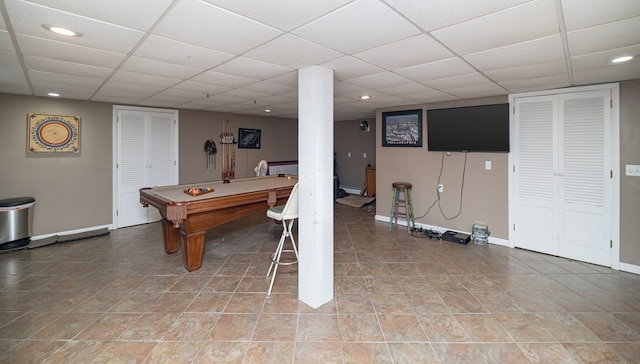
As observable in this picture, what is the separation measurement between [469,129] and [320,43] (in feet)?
10.9

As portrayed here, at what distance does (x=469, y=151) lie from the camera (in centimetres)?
459

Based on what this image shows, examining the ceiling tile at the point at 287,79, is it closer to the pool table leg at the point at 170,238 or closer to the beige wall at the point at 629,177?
the pool table leg at the point at 170,238

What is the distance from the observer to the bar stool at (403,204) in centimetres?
530

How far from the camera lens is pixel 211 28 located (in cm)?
194

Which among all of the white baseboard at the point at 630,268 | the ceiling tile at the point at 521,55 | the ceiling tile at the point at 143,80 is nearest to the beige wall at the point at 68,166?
the ceiling tile at the point at 143,80

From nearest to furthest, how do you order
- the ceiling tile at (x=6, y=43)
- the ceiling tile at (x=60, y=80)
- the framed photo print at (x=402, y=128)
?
the ceiling tile at (x=6, y=43), the ceiling tile at (x=60, y=80), the framed photo print at (x=402, y=128)

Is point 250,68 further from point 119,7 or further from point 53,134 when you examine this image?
point 53,134

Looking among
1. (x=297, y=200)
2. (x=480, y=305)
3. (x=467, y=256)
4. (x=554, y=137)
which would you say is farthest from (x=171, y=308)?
(x=554, y=137)

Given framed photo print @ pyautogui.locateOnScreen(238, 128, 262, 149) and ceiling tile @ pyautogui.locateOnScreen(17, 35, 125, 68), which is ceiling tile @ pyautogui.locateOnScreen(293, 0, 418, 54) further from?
framed photo print @ pyautogui.locateOnScreen(238, 128, 262, 149)

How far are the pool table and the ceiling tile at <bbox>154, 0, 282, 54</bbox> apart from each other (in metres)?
1.79

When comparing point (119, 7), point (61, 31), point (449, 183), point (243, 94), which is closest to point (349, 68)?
point (119, 7)

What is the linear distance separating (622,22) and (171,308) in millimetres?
4018

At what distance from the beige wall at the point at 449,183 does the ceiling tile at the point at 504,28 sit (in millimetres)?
2587

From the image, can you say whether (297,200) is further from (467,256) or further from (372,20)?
(467,256)
